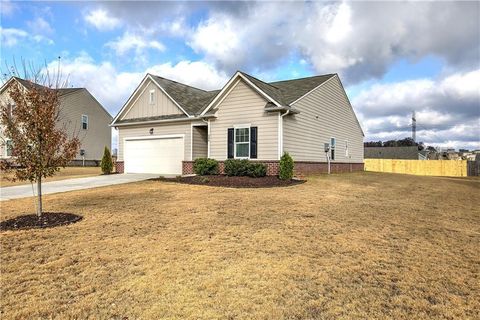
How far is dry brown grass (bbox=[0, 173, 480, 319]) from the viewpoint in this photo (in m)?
3.56

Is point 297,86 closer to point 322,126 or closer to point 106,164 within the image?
point 322,126

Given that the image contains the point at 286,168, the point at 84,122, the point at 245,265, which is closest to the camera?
the point at 245,265

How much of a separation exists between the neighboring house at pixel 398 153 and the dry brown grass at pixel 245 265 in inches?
1977

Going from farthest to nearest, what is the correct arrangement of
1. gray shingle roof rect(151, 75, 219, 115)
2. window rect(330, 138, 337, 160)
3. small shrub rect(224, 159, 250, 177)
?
window rect(330, 138, 337, 160) → gray shingle roof rect(151, 75, 219, 115) → small shrub rect(224, 159, 250, 177)

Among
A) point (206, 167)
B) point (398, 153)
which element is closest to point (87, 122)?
point (206, 167)

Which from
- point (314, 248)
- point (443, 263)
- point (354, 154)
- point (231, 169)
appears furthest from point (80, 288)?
point (354, 154)

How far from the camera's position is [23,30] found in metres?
10.6

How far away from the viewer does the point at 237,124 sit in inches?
696

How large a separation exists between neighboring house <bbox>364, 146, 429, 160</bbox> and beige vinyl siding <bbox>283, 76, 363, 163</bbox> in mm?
31921

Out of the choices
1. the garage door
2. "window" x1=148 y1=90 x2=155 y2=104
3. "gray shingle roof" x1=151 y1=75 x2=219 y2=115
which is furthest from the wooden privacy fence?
"window" x1=148 y1=90 x2=155 y2=104

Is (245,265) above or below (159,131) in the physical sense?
below

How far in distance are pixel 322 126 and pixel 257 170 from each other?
24.4 ft

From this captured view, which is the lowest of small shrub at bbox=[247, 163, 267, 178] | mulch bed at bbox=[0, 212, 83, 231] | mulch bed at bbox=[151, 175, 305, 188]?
mulch bed at bbox=[0, 212, 83, 231]

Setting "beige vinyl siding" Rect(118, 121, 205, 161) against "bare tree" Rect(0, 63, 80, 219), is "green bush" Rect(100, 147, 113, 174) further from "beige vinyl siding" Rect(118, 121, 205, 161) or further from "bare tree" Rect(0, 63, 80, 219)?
"bare tree" Rect(0, 63, 80, 219)
